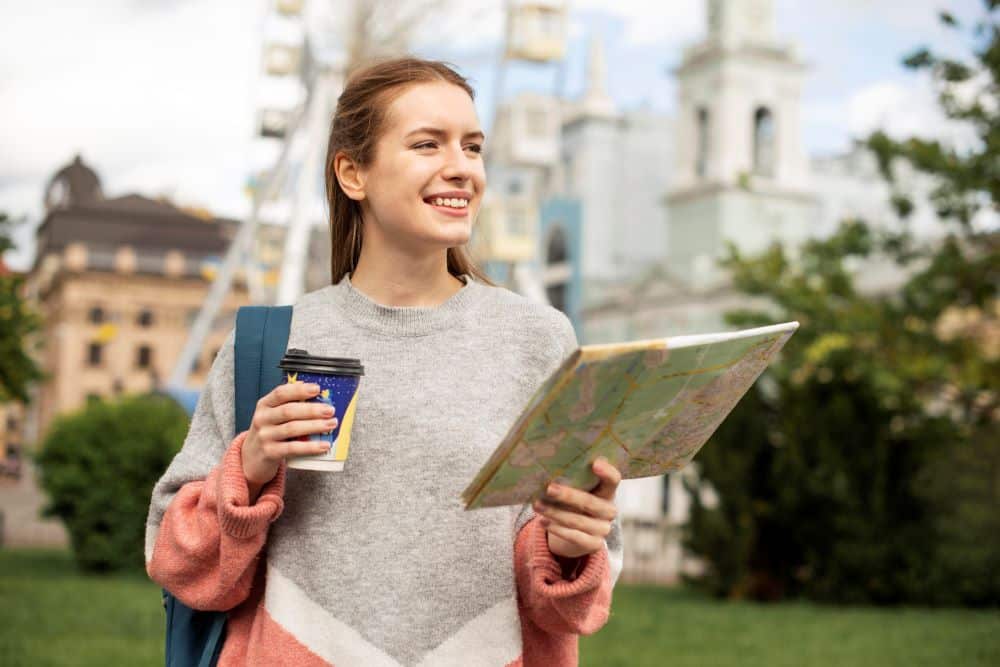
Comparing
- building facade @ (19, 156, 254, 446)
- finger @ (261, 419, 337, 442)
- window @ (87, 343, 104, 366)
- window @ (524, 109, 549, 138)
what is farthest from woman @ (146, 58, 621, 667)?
window @ (87, 343, 104, 366)

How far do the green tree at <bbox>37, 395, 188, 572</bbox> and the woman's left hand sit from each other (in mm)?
12472

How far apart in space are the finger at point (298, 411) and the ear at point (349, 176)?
476 millimetres

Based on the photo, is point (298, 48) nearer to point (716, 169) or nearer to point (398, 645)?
point (398, 645)

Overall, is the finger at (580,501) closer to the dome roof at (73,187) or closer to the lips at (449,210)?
the lips at (449,210)

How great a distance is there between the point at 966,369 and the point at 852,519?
9.17 ft

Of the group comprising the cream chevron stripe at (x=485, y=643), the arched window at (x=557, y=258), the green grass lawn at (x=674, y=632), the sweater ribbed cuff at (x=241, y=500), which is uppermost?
the sweater ribbed cuff at (x=241, y=500)

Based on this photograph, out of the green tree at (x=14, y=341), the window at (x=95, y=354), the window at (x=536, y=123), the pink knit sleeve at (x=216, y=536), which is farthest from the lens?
the window at (x=536, y=123)

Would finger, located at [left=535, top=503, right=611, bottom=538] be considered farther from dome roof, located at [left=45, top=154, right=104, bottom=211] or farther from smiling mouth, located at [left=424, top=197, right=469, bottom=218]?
dome roof, located at [left=45, top=154, right=104, bottom=211]

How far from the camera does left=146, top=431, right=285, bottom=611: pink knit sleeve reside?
1.89 meters

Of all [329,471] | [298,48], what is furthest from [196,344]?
[329,471]

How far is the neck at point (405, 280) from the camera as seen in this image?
7.00 ft

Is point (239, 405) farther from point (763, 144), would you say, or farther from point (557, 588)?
point (763, 144)

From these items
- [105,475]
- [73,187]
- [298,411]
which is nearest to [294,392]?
[298,411]

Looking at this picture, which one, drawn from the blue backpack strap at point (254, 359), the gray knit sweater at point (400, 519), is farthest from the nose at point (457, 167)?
the blue backpack strap at point (254, 359)
